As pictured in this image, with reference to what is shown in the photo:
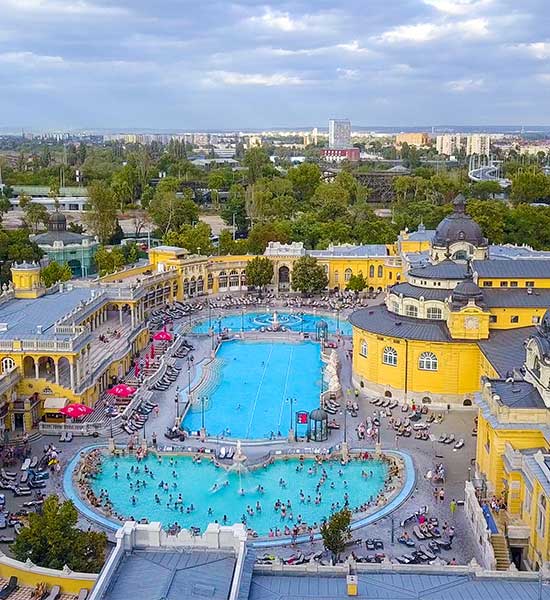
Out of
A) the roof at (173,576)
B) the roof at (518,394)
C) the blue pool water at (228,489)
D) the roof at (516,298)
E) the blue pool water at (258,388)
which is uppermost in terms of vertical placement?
the roof at (516,298)

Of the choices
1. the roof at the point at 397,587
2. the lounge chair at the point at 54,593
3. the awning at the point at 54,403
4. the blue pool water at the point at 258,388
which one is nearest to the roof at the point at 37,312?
the awning at the point at 54,403

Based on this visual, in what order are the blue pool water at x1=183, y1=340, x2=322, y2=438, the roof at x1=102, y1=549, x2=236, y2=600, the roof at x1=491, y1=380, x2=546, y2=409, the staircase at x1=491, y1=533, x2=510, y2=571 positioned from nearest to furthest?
the roof at x1=102, y1=549, x2=236, y2=600
the staircase at x1=491, y1=533, x2=510, y2=571
the roof at x1=491, y1=380, x2=546, y2=409
the blue pool water at x1=183, y1=340, x2=322, y2=438

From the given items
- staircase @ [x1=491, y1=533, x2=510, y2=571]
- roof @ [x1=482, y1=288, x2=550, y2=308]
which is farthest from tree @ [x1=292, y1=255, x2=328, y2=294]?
staircase @ [x1=491, y1=533, x2=510, y2=571]

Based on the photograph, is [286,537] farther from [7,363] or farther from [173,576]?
[7,363]

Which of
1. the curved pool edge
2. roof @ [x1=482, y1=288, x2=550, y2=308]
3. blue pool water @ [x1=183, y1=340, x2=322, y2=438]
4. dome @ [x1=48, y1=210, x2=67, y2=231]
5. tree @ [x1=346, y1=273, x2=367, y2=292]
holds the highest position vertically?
dome @ [x1=48, y1=210, x2=67, y2=231]

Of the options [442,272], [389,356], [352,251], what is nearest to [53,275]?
[352,251]

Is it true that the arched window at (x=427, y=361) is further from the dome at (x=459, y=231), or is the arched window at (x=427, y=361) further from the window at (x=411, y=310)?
the dome at (x=459, y=231)

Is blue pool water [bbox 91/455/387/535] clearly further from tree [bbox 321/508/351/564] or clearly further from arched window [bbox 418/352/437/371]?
arched window [bbox 418/352/437/371]
